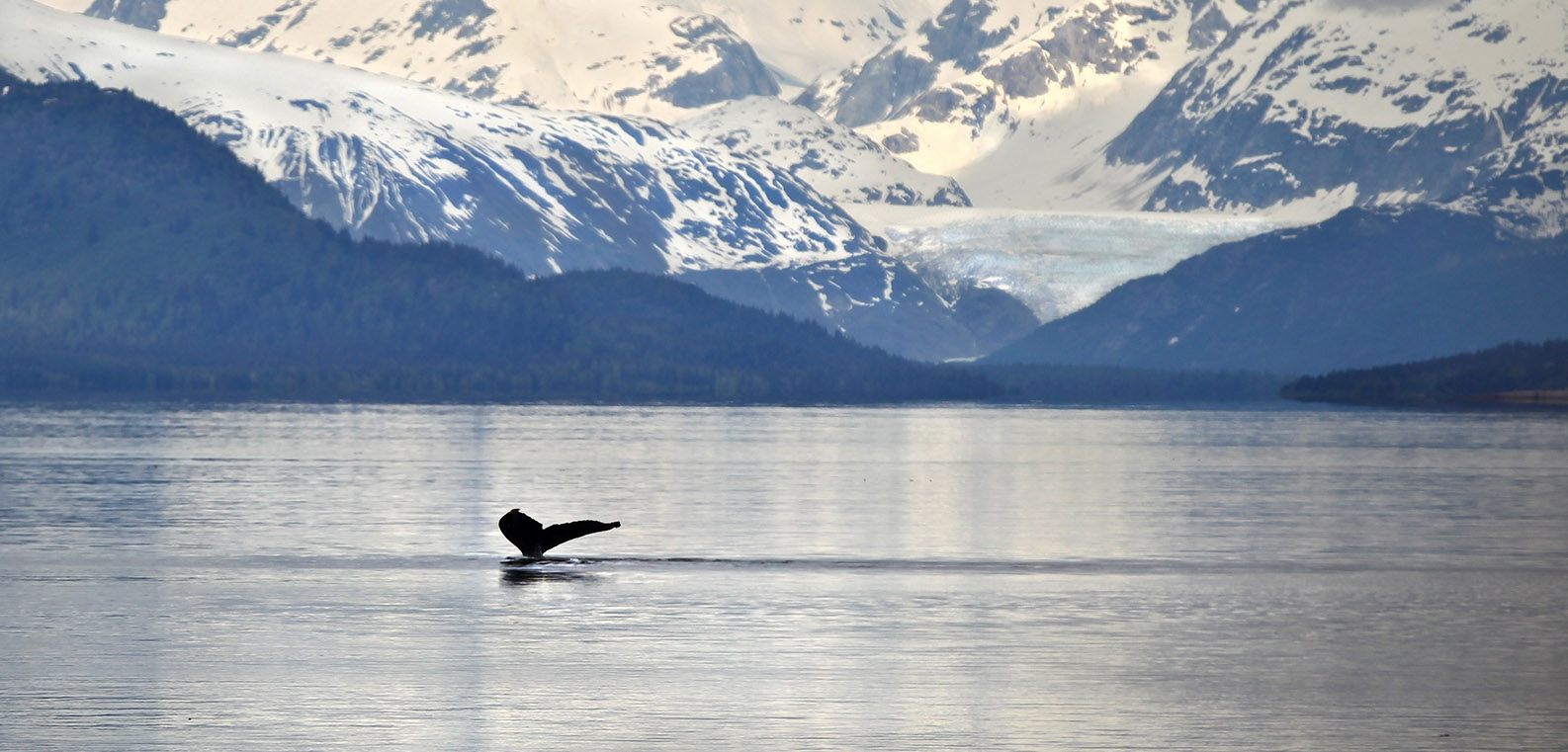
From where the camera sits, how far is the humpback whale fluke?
3059 inches

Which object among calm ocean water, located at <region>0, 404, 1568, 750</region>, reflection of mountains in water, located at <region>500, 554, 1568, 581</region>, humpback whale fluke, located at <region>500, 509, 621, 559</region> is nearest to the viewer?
calm ocean water, located at <region>0, 404, 1568, 750</region>

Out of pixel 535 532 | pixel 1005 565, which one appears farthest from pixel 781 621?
pixel 1005 565

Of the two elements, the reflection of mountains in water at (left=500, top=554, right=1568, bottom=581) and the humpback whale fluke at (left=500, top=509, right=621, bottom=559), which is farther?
the reflection of mountains in water at (left=500, top=554, right=1568, bottom=581)

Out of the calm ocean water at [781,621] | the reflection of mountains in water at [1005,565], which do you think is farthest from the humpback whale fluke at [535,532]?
the calm ocean water at [781,621]

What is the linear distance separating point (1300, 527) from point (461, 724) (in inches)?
2422

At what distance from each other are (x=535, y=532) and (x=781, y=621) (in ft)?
62.7

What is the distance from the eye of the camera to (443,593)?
6919cm

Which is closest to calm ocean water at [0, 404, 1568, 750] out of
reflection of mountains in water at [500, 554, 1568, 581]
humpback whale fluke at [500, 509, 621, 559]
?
reflection of mountains in water at [500, 554, 1568, 581]

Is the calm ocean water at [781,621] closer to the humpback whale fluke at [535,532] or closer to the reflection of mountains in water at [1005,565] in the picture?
the reflection of mountains in water at [1005,565]

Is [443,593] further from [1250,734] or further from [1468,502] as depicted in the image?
[1468,502]

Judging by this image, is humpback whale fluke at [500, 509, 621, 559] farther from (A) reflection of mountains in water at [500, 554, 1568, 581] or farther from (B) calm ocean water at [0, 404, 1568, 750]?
(B) calm ocean water at [0, 404, 1568, 750]

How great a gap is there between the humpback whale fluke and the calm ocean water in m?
1.14

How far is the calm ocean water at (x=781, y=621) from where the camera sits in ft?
151

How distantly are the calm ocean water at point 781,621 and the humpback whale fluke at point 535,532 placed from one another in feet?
3.74
